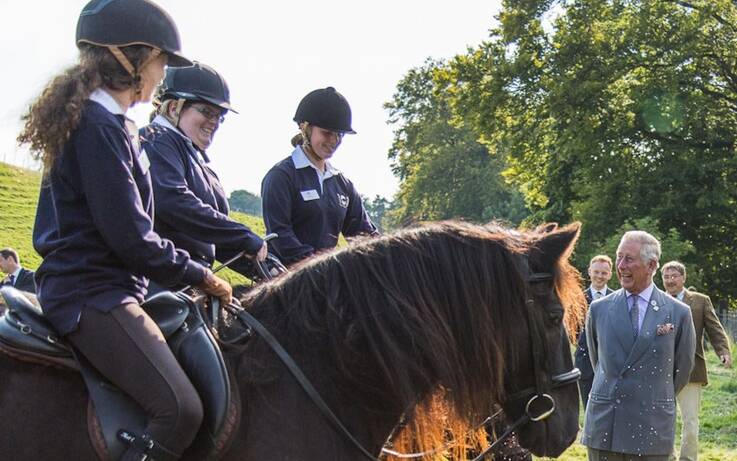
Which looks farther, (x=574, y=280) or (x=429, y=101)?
(x=429, y=101)

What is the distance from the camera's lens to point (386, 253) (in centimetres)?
389

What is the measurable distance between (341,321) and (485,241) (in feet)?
2.54

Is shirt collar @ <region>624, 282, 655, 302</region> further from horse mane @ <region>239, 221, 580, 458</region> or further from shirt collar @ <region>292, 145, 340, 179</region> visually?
horse mane @ <region>239, 221, 580, 458</region>

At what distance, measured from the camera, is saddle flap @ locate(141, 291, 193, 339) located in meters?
3.40

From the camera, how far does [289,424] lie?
3498 mm

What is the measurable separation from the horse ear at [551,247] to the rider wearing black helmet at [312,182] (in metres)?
2.04

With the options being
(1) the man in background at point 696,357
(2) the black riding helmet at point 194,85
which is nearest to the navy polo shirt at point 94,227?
(2) the black riding helmet at point 194,85

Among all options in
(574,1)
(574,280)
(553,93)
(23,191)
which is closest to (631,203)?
(553,93)

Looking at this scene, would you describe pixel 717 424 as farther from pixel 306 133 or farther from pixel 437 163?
pixel 437 163

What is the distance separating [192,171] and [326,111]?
4.84 feet

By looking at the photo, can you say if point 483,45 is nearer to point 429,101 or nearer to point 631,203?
point 631,203

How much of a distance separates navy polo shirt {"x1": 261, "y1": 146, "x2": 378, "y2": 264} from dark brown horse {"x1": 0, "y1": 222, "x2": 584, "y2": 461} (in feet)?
6.45

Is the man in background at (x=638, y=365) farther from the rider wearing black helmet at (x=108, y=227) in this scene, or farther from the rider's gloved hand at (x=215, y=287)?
the rider wearing black helmet at (x=108, y=227)

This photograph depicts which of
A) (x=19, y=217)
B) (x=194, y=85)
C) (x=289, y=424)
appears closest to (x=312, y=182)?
(x=194, y=85)
